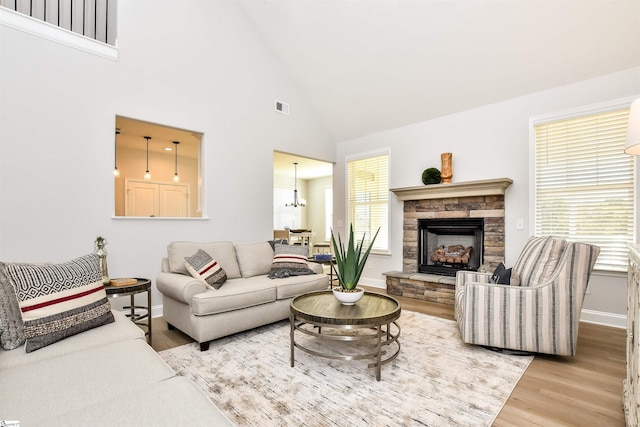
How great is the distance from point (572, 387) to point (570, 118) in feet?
9.51

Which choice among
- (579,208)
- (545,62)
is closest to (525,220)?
(579,208)

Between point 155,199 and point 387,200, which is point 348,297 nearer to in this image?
point 387,200

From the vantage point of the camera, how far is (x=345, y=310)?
2346 mm

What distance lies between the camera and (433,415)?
1.75 meters

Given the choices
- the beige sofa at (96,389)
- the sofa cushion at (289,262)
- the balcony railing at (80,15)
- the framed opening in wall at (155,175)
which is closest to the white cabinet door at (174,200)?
the framed opening in wall at (155,175)

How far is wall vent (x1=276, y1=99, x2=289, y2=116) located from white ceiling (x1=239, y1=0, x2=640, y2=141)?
10 cm

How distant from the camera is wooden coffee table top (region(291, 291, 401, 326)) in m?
2.12

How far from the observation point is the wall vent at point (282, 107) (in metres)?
4.93

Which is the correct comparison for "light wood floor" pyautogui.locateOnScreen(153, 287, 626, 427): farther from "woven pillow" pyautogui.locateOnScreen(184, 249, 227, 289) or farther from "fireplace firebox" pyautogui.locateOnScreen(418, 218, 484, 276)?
"fireplace firebox" pyautogui.locateOnScreen(418, 218, 484, 276)

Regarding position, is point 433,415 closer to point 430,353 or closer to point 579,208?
point 430,353

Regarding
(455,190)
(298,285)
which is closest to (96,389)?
(298,285)

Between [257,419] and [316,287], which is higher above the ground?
[316,287]

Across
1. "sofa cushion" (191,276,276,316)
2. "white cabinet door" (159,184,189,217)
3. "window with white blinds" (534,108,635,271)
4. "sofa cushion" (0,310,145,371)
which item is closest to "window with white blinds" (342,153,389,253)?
"window with white blinds" (534,108,635,271)

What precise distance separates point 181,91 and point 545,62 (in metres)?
4.12
